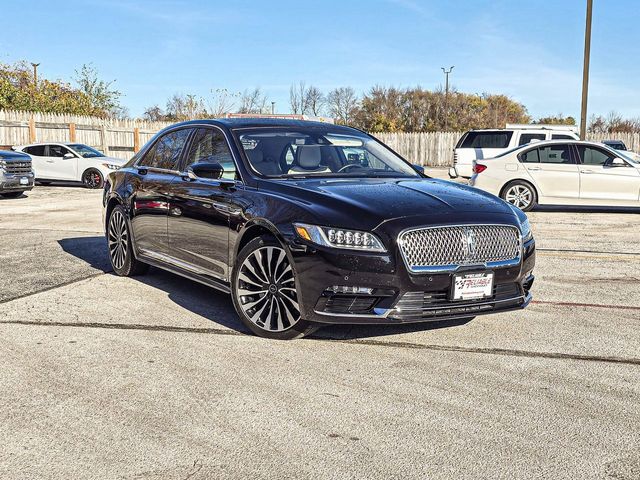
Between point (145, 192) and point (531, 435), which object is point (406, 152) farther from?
point (531, 435)

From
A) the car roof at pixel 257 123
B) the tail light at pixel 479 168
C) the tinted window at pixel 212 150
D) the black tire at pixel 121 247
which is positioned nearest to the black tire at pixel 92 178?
the tail light at pixel 479 168

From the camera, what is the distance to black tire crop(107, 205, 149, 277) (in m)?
7.99

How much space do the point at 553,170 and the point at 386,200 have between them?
38.5 ft

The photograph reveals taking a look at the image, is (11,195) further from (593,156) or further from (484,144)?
(593,156)

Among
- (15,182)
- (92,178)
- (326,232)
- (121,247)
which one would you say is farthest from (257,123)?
(92,178)

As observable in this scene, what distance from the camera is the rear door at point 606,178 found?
15.8 m

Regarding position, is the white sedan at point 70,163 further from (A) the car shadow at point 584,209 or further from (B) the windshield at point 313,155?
(B) the windshield at point 313,155

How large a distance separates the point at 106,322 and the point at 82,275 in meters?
2.20

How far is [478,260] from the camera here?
17.5ft

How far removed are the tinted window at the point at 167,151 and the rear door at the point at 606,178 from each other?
1076 cm

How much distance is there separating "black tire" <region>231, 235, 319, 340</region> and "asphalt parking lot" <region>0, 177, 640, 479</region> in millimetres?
121

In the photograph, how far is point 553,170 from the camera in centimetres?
1628

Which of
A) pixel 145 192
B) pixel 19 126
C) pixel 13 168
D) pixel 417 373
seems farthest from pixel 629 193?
pixel 19 126

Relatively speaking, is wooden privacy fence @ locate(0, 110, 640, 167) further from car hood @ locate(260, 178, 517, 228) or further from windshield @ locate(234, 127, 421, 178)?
car hood @ locate(260, 178, 517, 228)
